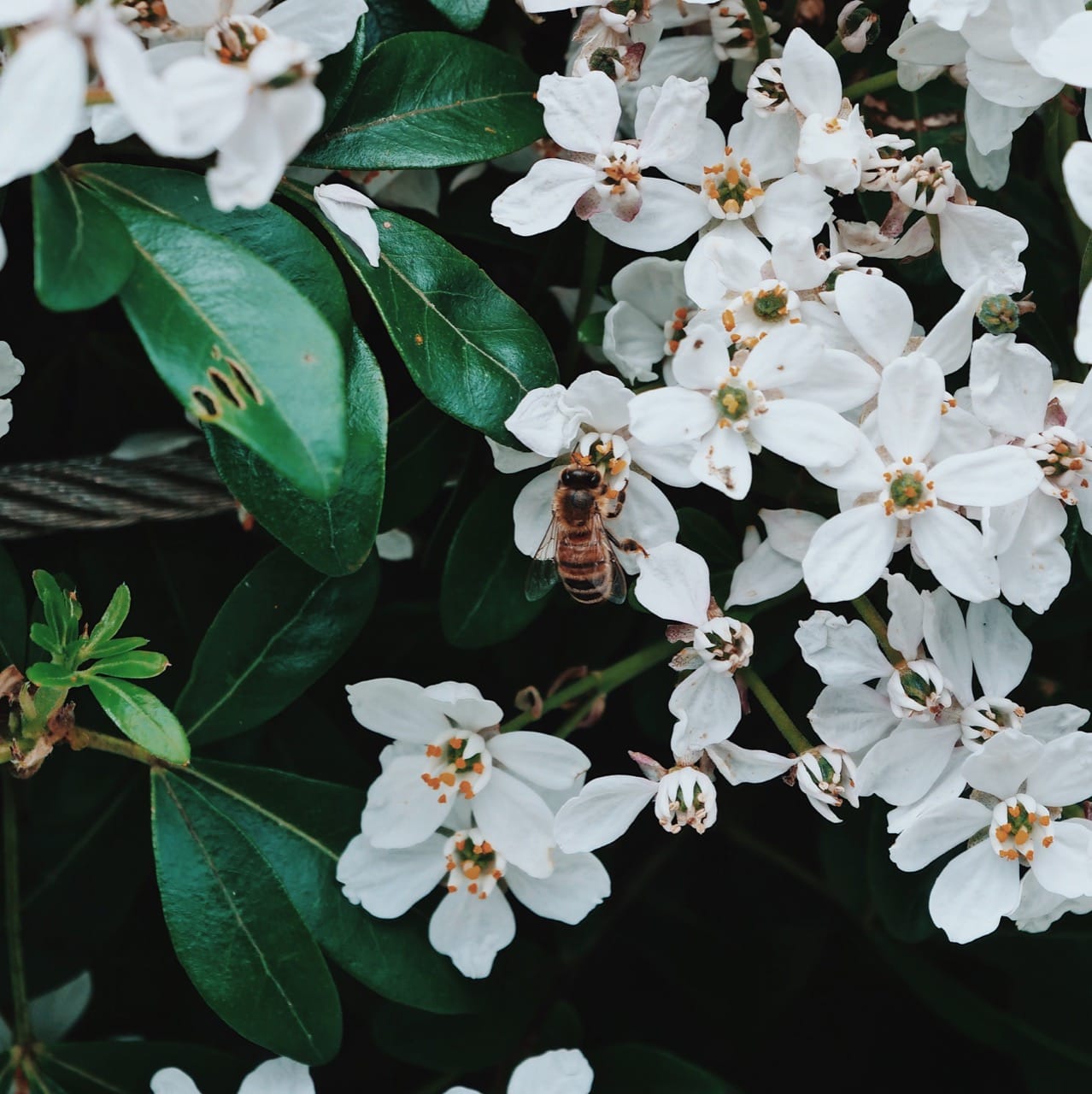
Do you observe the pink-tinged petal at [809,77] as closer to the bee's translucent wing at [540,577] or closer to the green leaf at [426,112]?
the green leaf at [426,112]

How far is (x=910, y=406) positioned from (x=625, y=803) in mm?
364

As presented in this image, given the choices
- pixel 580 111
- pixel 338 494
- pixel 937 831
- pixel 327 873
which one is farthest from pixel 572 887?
pixel 580 111

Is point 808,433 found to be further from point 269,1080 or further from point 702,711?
point 269,1080

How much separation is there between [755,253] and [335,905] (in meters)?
0.64

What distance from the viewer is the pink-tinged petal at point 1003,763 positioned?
33.7 inches

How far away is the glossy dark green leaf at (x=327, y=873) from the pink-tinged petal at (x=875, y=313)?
57cm

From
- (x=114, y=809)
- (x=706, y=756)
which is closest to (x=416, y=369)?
(x=706, y=756)

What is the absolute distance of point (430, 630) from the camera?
1.21 m

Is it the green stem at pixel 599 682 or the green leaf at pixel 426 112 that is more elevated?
the green leaf at pixel 426 112

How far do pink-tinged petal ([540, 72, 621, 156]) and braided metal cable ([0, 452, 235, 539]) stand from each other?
43cm

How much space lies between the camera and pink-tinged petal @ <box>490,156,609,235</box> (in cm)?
91

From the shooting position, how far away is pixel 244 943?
991 mm

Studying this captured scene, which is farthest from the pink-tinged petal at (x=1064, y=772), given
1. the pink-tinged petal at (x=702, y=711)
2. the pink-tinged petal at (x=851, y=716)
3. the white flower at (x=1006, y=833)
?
the pink-tinged petal at (x=702, y=711)

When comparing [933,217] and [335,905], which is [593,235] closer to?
[933,217]
